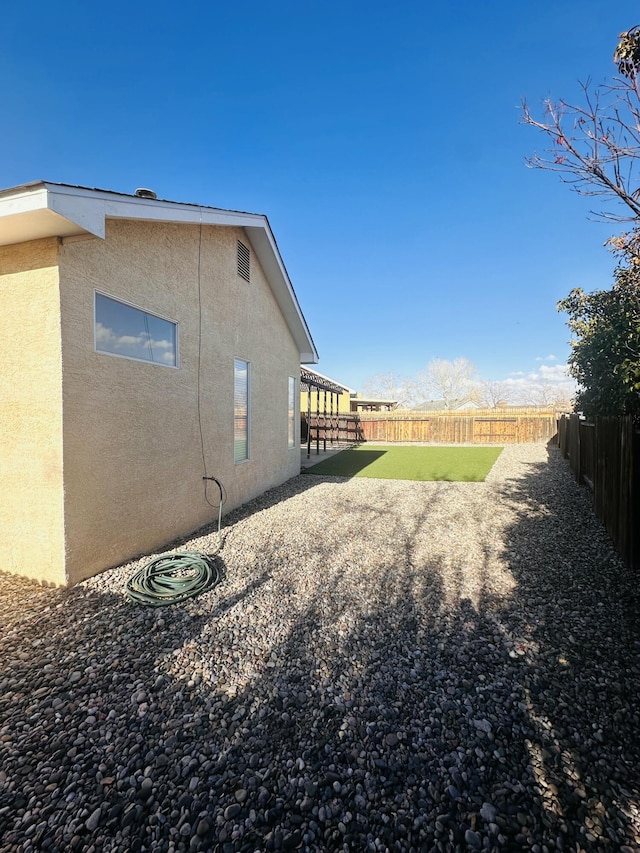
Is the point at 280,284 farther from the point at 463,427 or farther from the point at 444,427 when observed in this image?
the point at 463,427

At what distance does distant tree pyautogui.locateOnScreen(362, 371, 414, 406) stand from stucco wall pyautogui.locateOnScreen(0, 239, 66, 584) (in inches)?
2330

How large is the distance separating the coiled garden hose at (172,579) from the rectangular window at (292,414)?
6.30 m

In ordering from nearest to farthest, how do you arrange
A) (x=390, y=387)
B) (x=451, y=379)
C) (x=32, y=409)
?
(x=32, y=409), (x=451, y=379), (x=390, y=387)

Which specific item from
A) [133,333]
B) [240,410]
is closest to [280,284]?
[240,410]

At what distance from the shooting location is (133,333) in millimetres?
4766

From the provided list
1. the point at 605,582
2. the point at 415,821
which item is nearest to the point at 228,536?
the point at 415,821

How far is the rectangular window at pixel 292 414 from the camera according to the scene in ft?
35.6

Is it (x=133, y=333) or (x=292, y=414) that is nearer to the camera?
(x=133, y=333)

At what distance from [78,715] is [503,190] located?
40.7ft

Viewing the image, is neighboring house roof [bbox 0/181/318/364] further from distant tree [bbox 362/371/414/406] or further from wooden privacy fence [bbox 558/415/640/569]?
distant tree [bbox 362/371/414/406]

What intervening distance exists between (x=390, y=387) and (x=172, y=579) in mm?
61388

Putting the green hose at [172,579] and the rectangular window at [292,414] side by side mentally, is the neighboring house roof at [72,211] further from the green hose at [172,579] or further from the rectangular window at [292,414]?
the rectangular window at [292,414]

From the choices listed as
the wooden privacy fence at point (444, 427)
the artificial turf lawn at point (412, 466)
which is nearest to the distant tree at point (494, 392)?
the wooden privacy fence at point (444, 427)

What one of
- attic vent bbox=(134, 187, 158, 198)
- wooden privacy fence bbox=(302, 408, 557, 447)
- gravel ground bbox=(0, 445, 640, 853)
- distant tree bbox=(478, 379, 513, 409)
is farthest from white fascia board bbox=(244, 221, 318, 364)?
distant tree bbox=(478, 379, 513, 409)
